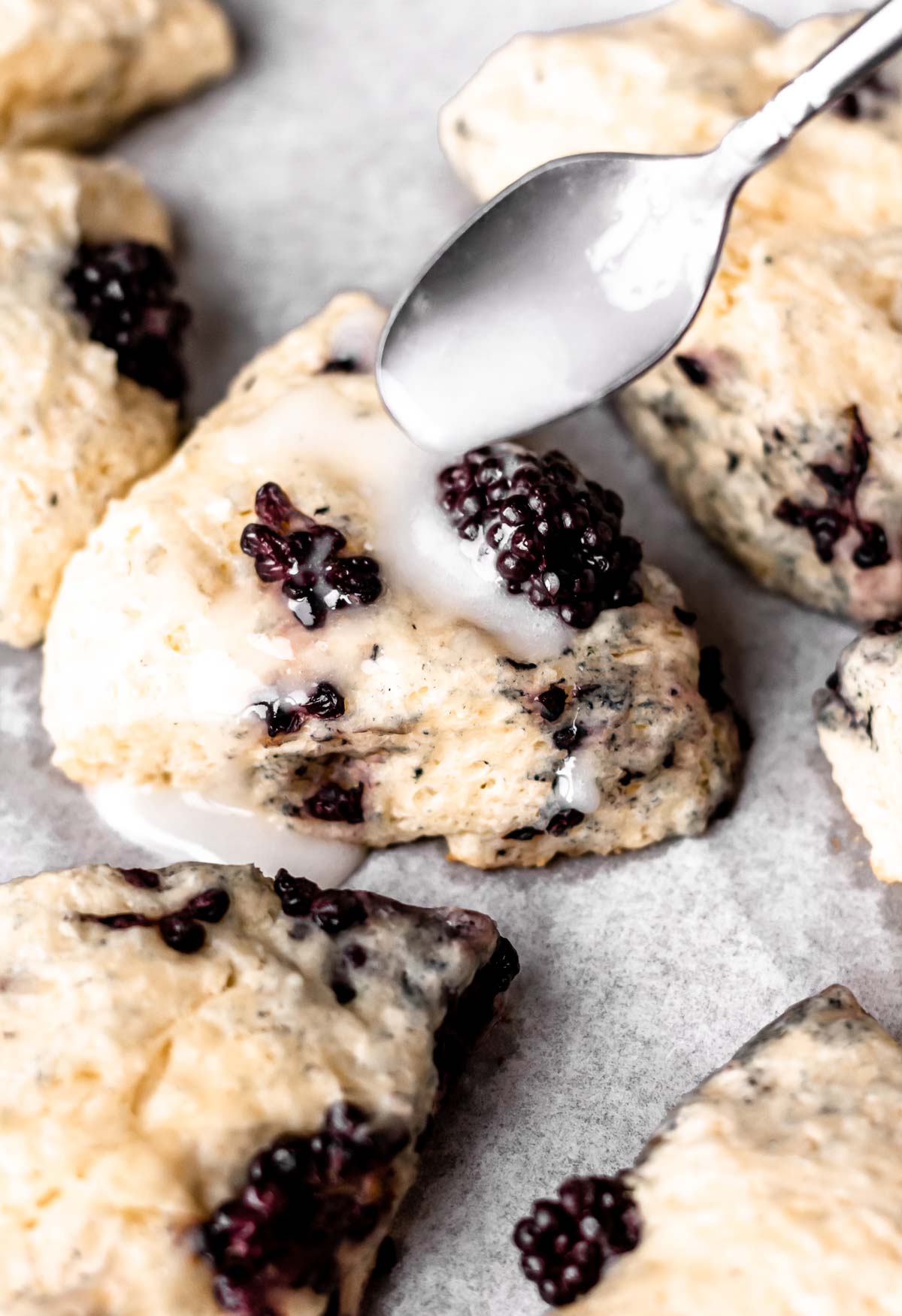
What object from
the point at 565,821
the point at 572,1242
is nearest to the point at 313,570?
A: the point at 565,821

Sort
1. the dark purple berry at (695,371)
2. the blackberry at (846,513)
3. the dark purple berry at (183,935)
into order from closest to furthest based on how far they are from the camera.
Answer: the dark purple berry at (183,935)
the blackberry at (846,513)
the dark purple berry at (695,371)

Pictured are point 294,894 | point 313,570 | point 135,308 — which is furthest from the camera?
point 135,308

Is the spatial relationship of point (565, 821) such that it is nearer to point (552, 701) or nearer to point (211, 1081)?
point (552, 701)

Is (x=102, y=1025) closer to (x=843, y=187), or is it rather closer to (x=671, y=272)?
(x=671, y=272)

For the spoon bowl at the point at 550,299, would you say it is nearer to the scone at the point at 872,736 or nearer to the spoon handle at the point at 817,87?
the spoon handle at the point at 817,87

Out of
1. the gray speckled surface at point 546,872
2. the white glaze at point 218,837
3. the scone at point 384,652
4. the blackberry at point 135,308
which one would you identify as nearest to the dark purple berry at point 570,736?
the scone at point 384,652

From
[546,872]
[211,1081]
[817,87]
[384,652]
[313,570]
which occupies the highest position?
[817,87]

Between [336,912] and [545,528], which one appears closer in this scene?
A: [336,912]

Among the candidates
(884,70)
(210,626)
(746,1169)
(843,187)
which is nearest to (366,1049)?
(746,1169)
